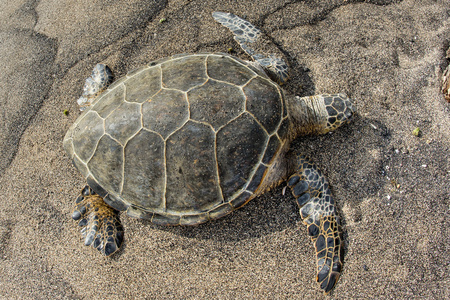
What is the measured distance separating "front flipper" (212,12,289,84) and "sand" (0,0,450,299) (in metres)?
0.12

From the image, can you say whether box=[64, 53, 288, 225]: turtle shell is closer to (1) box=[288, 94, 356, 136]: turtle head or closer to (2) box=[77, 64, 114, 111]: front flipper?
(1) box=[288, 94, 356, 136]: turtle head

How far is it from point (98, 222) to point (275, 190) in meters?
1.65

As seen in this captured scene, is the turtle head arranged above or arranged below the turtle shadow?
above

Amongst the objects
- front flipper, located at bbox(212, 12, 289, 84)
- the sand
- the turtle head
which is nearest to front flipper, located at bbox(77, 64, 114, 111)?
the sand

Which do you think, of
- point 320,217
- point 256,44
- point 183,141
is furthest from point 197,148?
point 256,44

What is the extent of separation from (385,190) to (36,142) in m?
3.47

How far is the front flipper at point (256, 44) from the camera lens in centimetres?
289

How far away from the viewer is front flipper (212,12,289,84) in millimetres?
2893

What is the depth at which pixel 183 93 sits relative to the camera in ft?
7.22

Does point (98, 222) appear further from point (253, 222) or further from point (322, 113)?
point (322, 113)

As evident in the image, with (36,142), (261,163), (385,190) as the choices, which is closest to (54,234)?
(36,142)

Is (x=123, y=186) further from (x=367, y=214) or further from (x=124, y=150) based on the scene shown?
(x=367, y=214)

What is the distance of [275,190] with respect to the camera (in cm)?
257

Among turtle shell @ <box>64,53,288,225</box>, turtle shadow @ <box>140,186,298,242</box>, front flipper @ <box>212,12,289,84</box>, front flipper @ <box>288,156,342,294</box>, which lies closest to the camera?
turtle shell @ <box>64,53,288,225</box>
